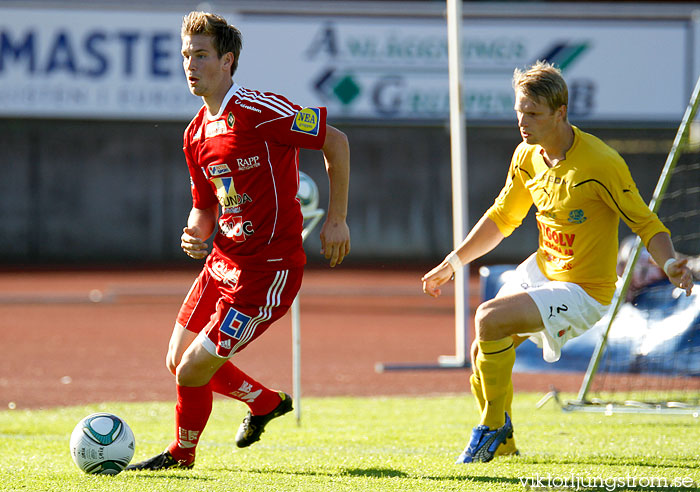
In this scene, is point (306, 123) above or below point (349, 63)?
below

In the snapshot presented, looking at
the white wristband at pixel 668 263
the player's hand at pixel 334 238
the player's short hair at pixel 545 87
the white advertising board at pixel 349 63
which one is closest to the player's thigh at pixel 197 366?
the player's hand at pixel 334 238

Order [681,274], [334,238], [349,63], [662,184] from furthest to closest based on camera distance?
1. [349,63]
2. [662,184]
3. [334,238]
4. [681,274]

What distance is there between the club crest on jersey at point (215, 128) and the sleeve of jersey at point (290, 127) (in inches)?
7.3

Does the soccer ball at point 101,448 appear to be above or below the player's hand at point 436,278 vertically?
below

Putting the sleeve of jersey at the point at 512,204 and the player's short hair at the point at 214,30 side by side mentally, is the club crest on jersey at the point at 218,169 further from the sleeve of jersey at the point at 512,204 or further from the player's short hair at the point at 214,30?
the sleeve of jersey at the point at 512,204

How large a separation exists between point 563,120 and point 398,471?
6.52 feet

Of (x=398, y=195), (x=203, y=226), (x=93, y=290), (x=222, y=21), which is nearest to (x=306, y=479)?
(x=203, y=226)

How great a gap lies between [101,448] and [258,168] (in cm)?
157

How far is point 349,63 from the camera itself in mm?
24125

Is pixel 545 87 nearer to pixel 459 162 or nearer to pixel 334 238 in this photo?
pixel 334 238

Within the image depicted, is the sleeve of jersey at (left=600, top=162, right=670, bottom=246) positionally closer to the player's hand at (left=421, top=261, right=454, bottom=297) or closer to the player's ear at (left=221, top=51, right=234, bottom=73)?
the player's hand at (left=421, top=261, right=454, bottom=297)

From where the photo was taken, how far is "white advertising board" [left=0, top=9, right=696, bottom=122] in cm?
2341

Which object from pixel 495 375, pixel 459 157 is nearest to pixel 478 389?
pixel 495 375

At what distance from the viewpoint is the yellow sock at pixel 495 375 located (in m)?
5.12
